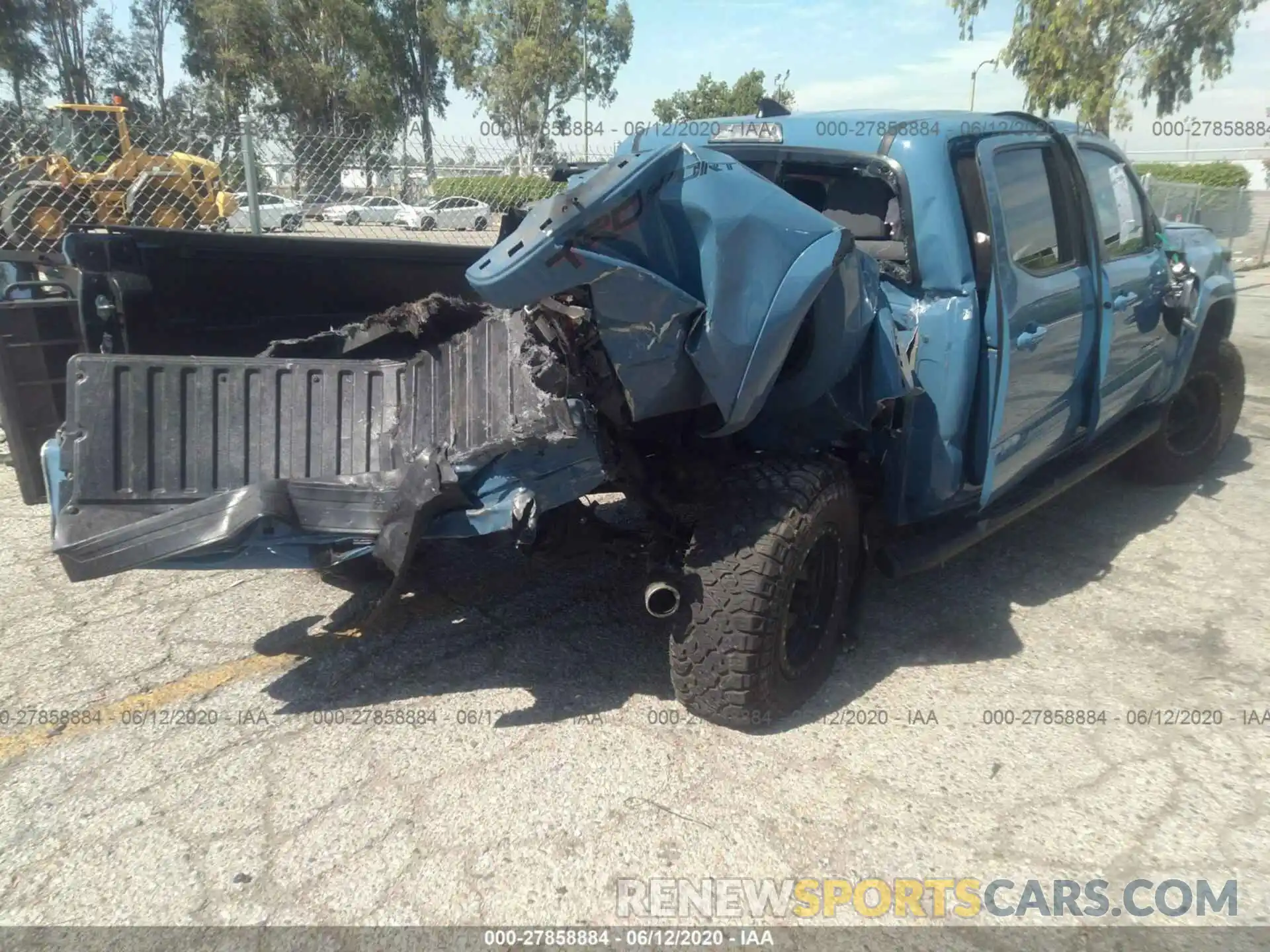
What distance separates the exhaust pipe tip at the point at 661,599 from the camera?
2883 mm

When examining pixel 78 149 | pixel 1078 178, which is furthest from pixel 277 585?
pixel 78 149

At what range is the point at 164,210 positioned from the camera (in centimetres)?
809

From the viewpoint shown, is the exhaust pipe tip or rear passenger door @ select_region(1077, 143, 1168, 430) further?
rear passenger door @ select_region(1077, 143, 1168, 430)

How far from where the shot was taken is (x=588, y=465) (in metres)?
2.64

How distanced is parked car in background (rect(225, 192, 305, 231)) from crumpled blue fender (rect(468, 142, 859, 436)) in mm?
5727

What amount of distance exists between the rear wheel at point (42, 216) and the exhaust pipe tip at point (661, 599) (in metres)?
6.60

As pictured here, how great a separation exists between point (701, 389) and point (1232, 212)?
22077 mm

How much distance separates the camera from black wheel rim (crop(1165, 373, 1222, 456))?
565 cm

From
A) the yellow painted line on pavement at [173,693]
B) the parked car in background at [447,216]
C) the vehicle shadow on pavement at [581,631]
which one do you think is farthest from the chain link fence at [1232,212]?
the yellow painted line on pavement at [173,693]

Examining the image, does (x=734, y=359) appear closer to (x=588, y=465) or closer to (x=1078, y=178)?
(x=588, y=465)

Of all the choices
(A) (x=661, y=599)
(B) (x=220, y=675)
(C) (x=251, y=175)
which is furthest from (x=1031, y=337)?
(C) (x=251, y=175)

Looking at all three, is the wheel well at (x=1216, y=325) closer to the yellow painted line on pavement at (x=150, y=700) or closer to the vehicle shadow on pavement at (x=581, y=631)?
the vehicle shadow on pavement at (x=581, y=631)

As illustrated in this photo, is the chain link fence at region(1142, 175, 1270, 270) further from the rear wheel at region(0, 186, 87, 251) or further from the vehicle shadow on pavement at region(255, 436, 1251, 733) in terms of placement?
the rear wheel at region(0, 186, 87, 251)

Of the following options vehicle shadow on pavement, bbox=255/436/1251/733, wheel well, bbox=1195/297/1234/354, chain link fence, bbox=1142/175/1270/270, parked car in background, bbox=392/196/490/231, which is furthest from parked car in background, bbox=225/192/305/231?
chain link fence, bbox=1142/175/1270/270
